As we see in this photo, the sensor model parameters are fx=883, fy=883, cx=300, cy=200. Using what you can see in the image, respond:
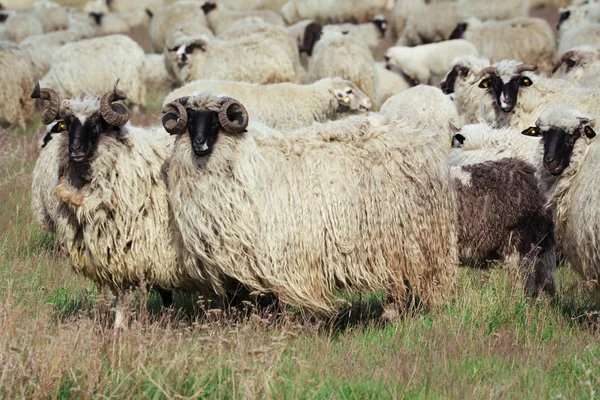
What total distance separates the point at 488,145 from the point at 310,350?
3828mm

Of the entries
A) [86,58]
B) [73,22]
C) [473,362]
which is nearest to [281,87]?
[86,58]

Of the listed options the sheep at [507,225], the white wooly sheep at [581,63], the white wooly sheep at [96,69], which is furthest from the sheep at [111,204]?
the white wooly sheep at [96,69]

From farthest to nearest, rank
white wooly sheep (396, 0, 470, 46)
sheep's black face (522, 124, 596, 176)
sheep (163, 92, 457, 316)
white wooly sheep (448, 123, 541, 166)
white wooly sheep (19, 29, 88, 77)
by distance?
white wooly sheep (396, 0, 470, 46)
white wooly sheep (19, 29, 88, 77)
white wooly sheep (448, 123, 541, 166)
sheep's black face (522, 124, 596, 176)
sheep (163, 92, 457, 316)

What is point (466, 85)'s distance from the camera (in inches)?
456

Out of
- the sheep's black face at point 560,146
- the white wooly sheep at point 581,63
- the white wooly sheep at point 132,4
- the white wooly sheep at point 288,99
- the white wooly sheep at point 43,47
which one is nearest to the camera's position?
the sheep's black face at point 560,146

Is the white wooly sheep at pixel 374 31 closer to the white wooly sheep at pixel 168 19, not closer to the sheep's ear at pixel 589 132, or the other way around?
the white wooly sheep at pixel 168 19

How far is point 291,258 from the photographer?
5852mm

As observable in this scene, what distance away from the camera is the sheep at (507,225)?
674 cm

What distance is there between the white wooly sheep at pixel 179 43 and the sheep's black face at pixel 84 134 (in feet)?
28.6

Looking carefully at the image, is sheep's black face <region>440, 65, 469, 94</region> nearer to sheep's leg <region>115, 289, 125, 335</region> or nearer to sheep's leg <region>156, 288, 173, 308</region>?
sheep's leg <region>156, 288, 173, 308</region>

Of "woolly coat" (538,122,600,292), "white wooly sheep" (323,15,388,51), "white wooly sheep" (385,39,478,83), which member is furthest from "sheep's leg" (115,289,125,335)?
"white wooly sheep" (323,15,388,51)

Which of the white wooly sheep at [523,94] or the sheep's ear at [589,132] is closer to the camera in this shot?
the sheep's ear at [589,132]

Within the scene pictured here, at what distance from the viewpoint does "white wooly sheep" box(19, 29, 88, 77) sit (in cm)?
1892

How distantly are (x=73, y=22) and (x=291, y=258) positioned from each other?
27357 millimetres
